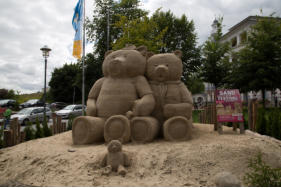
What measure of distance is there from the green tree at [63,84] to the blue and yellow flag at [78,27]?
19.3 m

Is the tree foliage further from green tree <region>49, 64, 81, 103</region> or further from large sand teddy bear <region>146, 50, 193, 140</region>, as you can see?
large sand teddy bear <region>146, 50, 193, 140</region>

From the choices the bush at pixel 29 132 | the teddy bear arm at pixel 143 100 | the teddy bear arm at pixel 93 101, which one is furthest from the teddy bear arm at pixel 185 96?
the bush at pixel 29 132

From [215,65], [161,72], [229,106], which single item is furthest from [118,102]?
[215,65]

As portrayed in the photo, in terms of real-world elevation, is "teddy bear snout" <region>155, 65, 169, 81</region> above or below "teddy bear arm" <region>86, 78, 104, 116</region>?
above

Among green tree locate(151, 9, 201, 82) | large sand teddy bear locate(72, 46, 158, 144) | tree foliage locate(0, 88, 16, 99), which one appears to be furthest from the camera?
tree foliage locate(0, 88, 16, 99)

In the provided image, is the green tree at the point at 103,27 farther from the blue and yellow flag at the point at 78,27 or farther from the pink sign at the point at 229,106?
the pink sign at the point at 229,106

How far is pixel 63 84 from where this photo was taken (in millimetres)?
30750

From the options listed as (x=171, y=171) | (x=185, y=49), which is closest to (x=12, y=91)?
(x=185, y=49)

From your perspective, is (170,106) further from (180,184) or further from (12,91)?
(12,91)

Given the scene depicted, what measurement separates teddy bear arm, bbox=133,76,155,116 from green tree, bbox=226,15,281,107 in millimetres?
10035

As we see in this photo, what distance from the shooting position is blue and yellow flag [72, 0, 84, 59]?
11430 millimetres

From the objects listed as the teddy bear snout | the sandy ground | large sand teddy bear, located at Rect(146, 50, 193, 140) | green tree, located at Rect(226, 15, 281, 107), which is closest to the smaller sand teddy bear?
the sandy ground

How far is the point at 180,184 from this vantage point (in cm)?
304

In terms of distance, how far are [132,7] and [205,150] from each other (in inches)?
694
